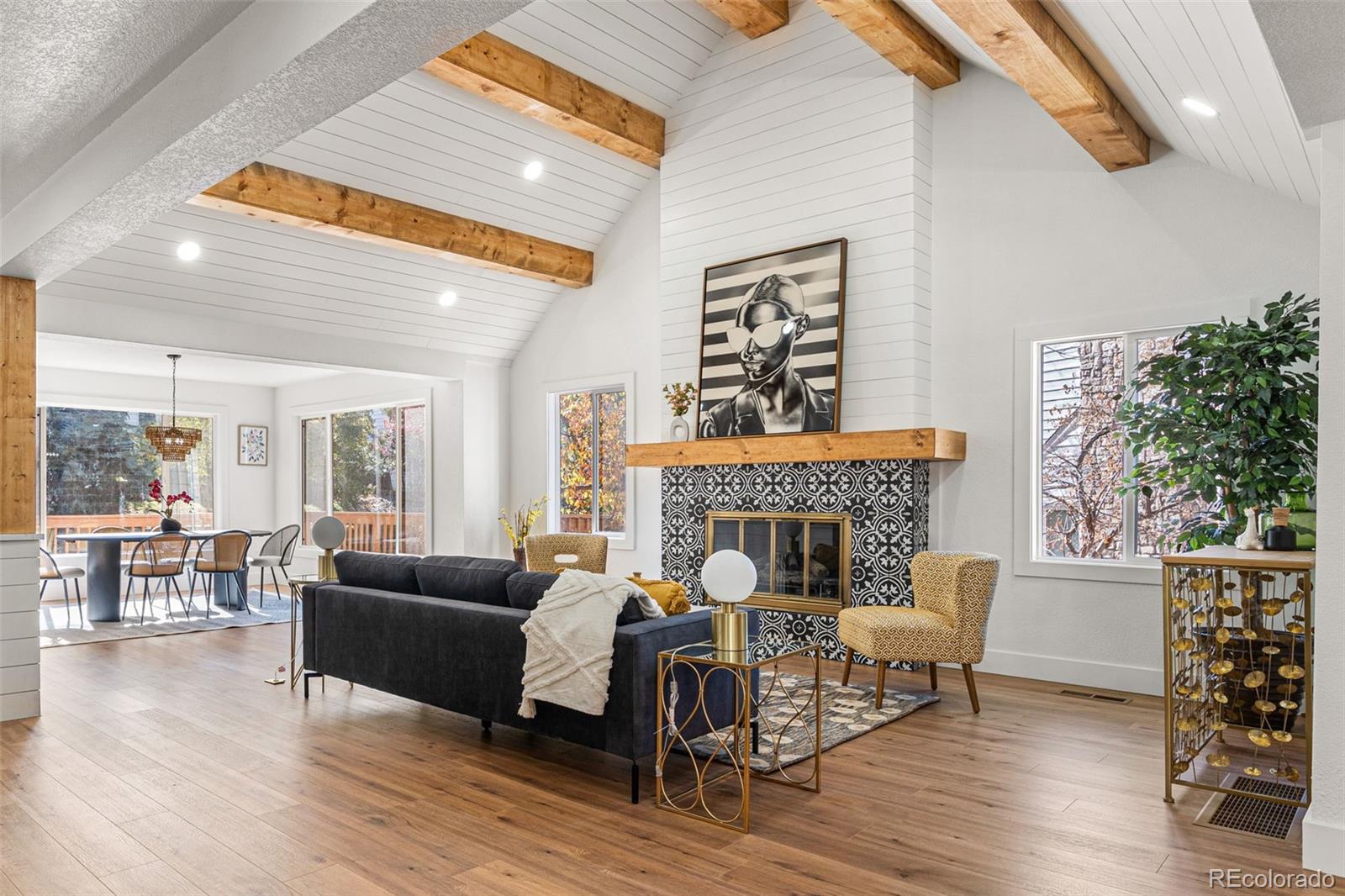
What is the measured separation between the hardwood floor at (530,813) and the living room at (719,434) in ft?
0.09

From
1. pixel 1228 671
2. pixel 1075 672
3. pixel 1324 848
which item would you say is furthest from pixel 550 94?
pixel 1324 848

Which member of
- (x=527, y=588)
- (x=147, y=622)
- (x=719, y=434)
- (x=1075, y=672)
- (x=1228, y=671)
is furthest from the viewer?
(x=147, y=622)

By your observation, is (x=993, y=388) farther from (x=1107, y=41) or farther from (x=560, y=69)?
(x=560, y=69)

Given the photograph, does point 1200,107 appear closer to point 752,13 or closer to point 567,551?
point 752,13

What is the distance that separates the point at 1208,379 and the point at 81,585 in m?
10.7

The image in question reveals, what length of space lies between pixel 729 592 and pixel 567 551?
4092 millimetres

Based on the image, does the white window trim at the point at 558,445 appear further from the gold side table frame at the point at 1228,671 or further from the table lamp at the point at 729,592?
the gold side table frame at the point at 1228,671

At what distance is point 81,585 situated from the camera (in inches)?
387

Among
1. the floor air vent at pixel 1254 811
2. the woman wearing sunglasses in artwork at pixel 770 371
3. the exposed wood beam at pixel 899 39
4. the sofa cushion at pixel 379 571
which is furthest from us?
the woman wearing sunglasses in artwork at pixel 770 371

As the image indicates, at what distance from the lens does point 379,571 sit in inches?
184

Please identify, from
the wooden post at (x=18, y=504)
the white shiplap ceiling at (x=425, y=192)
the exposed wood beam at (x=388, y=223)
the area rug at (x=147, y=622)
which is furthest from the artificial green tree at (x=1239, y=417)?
the area rug at (x=147, y=622)

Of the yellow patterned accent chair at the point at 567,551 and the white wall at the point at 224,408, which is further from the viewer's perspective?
the white wall at the point at 224,408

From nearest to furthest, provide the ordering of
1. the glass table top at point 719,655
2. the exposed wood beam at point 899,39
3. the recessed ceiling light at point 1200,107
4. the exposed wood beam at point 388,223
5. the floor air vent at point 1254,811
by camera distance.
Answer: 1. the floor air vent at point 1254,811
2. the glass table top at point 719,655
3. the recessed ceiling light at point 1200,107
4. the exposed wood beam at point 899,39
5. the exposed wood beam at point 388,223

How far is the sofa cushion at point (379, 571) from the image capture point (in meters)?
4.54
